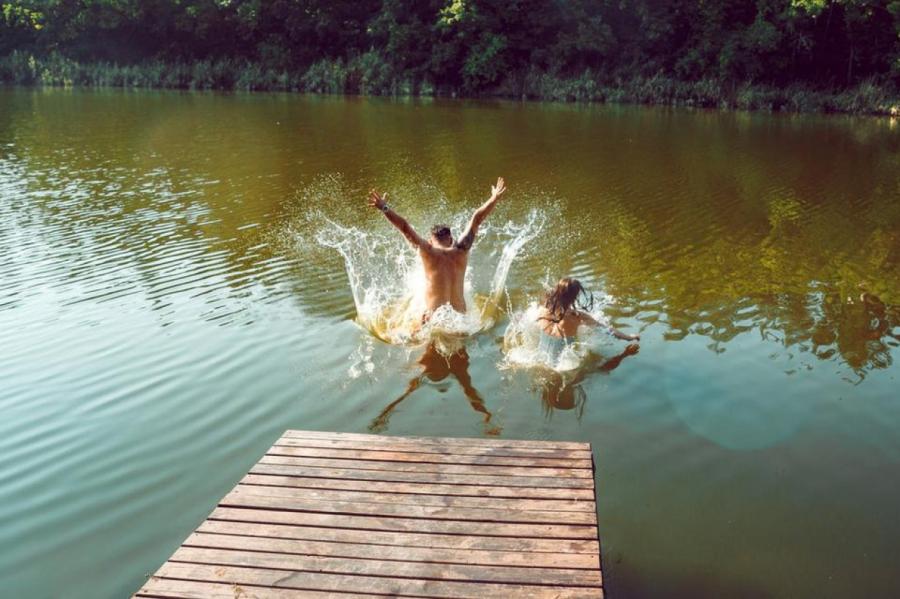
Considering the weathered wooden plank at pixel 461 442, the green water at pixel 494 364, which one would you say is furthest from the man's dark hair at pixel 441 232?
the weathered wooden plank at pixel 461 442

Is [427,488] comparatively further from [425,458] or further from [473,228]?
[473,228]

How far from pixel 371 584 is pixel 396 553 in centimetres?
27

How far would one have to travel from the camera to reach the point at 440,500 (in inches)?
178

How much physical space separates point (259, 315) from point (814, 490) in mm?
6250

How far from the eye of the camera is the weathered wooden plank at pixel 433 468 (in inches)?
188

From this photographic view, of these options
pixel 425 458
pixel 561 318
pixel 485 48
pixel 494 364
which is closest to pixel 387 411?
pixel 494 364

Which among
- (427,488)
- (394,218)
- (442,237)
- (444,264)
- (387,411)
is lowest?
(387,411)

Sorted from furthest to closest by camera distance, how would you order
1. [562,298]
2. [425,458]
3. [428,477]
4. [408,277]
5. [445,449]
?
[408,277], [562,298], [445,449], [425,458], [428,477]

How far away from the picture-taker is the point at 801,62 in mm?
38906

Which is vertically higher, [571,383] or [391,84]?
[391,84]

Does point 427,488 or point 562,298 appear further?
point 562,298

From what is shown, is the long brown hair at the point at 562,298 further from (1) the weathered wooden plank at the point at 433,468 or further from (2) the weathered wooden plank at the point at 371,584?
(2) the weathered wooden plank at the point at 371,584

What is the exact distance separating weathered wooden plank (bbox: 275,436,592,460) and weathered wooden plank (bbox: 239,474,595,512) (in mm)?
528

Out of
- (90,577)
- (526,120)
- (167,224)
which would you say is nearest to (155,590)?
(90,577)
